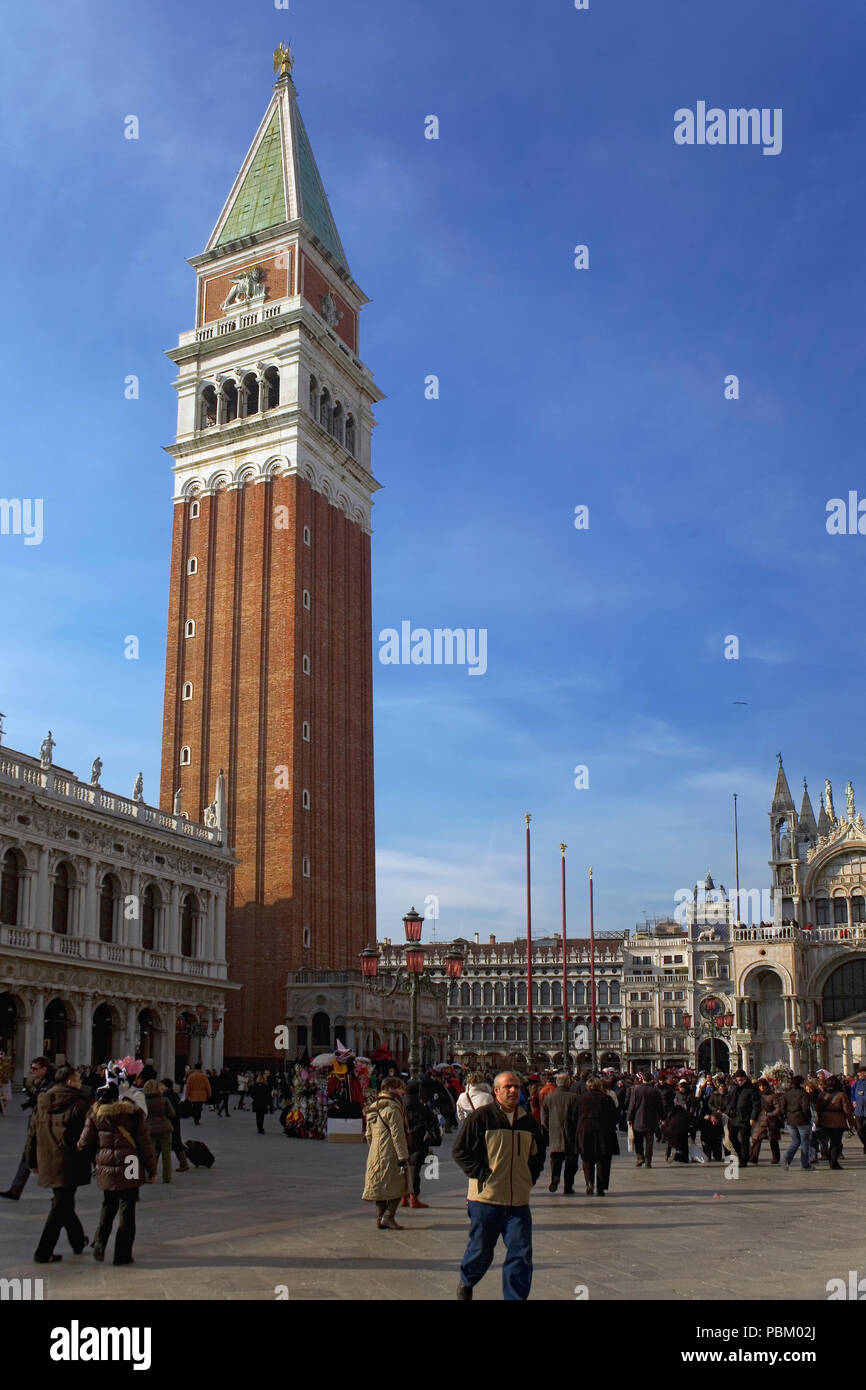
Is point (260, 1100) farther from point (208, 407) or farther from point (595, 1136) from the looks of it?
point (208, 407)

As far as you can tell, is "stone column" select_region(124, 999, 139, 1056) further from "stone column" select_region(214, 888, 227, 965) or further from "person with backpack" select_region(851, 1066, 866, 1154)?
"person with backpack" select_region(851, 1066, 866, 1154)

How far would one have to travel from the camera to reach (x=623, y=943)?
90.4 meters

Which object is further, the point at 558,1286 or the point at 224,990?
the point at 224,990

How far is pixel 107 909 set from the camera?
145 feet

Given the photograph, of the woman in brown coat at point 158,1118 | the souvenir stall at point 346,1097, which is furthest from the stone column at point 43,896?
the woman in brown coat at point 158,1118

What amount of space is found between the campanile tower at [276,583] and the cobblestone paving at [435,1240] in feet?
116

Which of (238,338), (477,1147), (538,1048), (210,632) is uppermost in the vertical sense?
(238,338)

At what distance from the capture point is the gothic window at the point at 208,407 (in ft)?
210

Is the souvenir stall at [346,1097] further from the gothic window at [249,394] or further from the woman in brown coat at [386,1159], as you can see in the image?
the gothic window at [249,394]

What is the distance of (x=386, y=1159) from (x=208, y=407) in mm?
55889

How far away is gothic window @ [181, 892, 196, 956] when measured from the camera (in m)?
49.1

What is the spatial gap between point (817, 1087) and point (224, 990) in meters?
32.3
